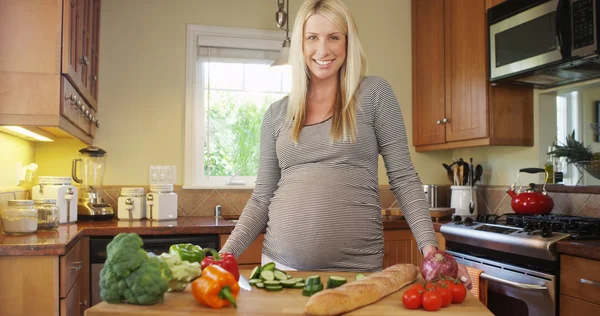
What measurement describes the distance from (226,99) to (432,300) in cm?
278

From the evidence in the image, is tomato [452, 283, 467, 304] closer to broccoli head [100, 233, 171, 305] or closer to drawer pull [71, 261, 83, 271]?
broccoli head [100, 233, 171, 305]

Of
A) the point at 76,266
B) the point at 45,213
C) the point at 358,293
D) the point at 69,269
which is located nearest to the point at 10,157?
the point at 45,213

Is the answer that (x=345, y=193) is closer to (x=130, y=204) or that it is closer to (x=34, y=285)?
(x=34, y=285)

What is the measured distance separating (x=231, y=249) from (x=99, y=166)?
79.9 inches

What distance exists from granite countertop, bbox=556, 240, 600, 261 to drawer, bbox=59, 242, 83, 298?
1.97 meters

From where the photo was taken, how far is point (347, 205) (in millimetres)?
1455

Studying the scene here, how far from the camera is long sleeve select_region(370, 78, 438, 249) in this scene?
142 cm

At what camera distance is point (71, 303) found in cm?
227

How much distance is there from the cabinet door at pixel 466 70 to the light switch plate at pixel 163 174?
178cm

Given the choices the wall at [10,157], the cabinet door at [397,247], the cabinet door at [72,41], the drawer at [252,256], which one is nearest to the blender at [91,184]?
the wall at [10,157]

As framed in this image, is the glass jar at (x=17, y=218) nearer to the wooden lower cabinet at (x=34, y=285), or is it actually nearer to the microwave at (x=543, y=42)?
the wooden lower cabinet at (x=34, y=285)

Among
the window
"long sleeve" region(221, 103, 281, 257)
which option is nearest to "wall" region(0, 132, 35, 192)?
the window

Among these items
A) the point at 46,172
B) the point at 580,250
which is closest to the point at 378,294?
the point at 580,250

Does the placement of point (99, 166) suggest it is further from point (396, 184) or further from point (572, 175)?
point (572, 175)
